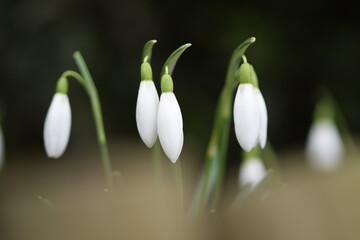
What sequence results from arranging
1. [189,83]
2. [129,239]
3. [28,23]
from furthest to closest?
[189,83] → [28,23] → [129,239]

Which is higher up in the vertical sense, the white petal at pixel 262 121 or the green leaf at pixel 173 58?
the green leaf at pixel 173 58

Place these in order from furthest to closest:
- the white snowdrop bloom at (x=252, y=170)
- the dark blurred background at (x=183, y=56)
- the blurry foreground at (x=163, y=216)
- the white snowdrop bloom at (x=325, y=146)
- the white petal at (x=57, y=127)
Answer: the dark blurred background at (x=183, y=56), the white snowdrop bloom at (x=325, y=146), the white snowdrop bloom at (x=252, y=170), the white petal at (x=57, y=127), the blurry foreground at (x=163, y=216)

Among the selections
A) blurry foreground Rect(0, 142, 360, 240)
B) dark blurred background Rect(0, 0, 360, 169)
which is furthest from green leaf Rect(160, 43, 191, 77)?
dark blurred background Rect(0, 0, 360, 169)

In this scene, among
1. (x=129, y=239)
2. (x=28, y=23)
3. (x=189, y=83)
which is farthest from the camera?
(x=189, y=83)

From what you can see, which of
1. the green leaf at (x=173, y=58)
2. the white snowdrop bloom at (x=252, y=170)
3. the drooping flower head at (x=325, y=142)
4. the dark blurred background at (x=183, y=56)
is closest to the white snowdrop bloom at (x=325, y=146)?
the drooping flower head at (x=325, y=142)

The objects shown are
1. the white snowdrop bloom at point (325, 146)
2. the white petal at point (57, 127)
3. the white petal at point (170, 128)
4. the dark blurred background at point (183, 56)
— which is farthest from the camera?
the dark blurred background at point (183, 56)

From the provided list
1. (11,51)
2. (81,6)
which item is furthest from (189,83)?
(11,51)

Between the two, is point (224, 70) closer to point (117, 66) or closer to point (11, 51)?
point (117, 66)

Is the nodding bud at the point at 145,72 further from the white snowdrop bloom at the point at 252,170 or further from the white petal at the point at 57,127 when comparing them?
the white snowdrop bloom at the point at 252,170
